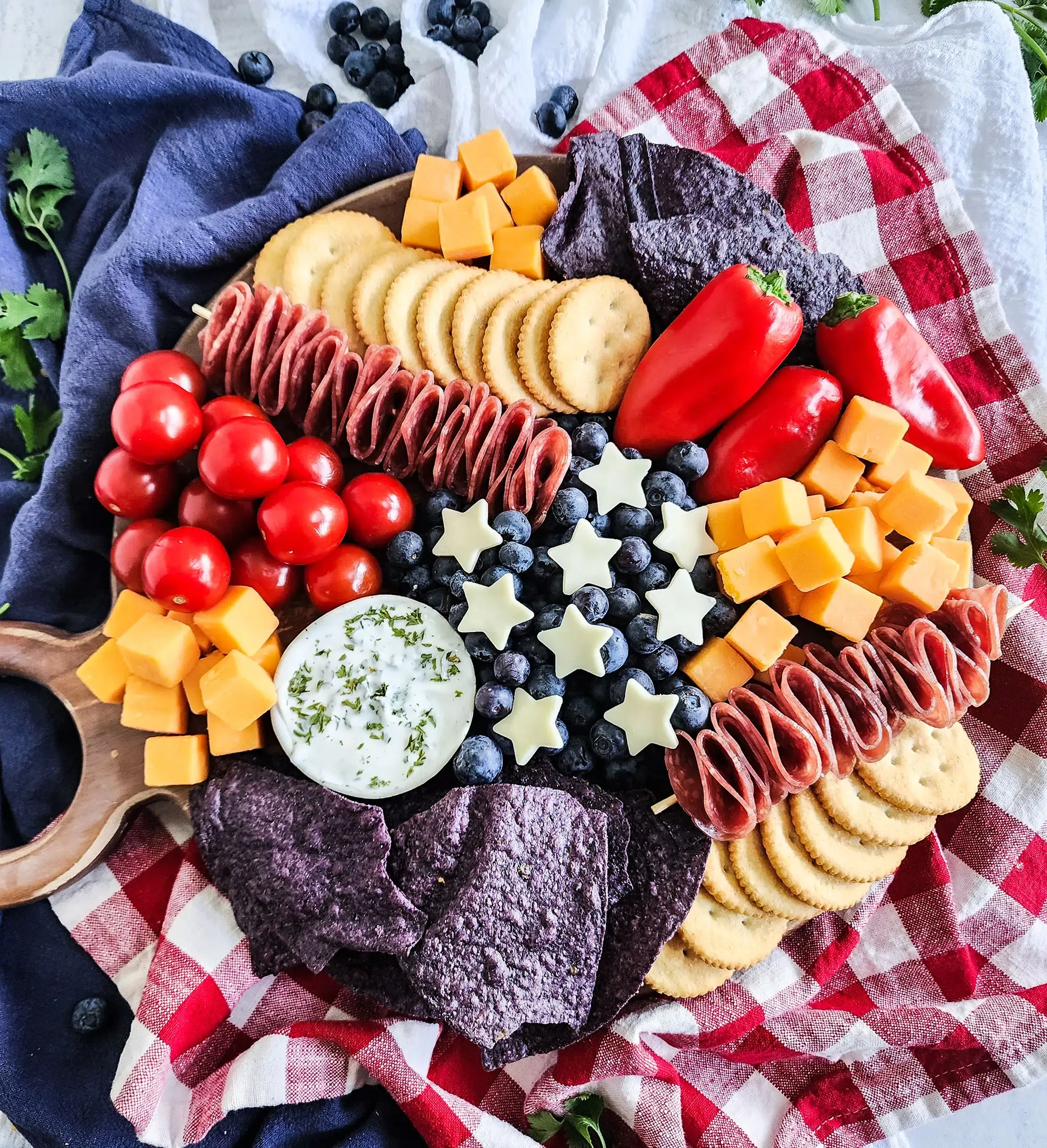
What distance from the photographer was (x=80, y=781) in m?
1.77

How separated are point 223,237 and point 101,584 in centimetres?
82

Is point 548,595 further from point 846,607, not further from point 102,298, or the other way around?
point 102,298

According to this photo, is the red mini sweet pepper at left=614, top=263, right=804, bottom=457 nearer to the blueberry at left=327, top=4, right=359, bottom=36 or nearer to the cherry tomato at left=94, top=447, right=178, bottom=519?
the cherry tomato at left=94, top=447, right=178, bottom=519

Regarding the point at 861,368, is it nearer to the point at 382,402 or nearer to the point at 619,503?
the point at 619,503

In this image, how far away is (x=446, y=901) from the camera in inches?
62.0

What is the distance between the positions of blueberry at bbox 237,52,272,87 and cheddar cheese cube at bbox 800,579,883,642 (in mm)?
1824

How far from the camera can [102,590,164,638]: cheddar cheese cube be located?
5.60 ft

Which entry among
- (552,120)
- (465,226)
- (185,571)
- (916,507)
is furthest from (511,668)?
(552,120)

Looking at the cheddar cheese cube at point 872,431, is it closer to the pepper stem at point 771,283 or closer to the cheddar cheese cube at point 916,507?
the cheddar cheese cube at point 916,507

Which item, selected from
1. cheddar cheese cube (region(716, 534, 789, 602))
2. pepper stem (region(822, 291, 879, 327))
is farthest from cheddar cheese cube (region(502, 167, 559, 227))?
cheddar cheese cube (region(716, 534, 789, 602))

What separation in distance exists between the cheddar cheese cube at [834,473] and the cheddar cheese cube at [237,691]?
1.14 metres

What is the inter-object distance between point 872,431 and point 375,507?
3.28 feet

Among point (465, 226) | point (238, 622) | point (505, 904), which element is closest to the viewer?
point (505, 904)

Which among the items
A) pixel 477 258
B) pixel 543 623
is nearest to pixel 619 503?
pixel 543 623
